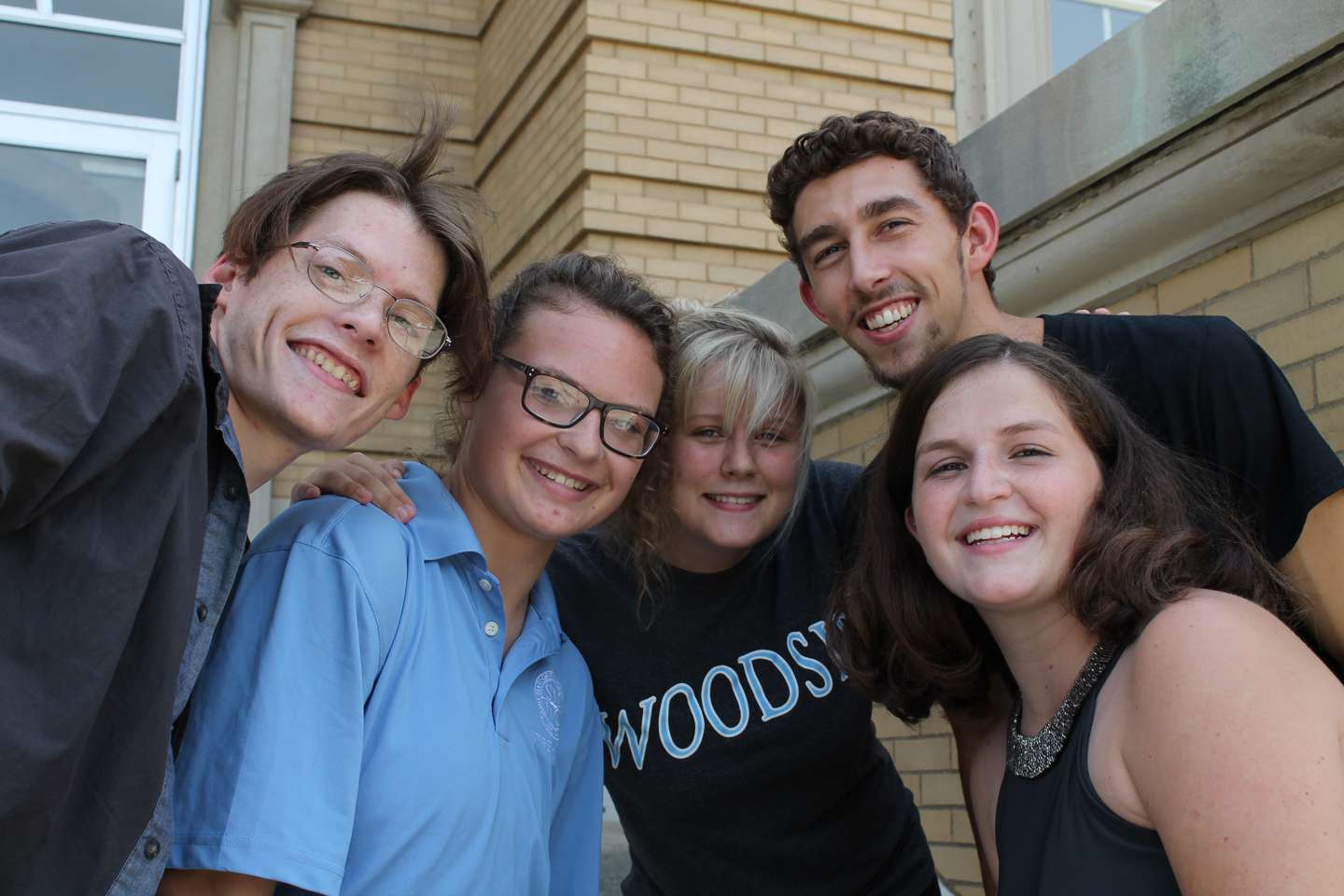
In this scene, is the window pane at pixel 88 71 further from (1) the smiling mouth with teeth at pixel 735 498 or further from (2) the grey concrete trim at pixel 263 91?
(1) the smiling mouth with teeth at pixel 735 498

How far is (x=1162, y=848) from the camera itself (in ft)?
5.09

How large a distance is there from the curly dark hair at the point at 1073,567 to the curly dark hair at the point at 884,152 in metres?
0.73

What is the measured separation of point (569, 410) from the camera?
2.33 m

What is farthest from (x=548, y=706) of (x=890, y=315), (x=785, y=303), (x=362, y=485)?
(x=785, y=303)

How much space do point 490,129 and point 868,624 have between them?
5.19m

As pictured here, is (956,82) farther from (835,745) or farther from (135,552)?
(135,552)

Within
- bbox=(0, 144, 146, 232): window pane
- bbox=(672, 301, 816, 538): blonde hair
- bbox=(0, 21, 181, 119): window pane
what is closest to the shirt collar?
bbox=(672, 301, 816, 538): blonde hair

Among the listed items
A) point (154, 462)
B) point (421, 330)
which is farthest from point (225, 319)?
point (154, 462)

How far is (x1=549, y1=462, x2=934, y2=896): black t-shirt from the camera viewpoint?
263 centimetres

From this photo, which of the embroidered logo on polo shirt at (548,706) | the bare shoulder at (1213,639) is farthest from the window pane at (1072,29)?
the bare shoulder at (1213,639)

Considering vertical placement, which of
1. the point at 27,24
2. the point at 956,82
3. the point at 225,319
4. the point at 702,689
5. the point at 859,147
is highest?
the point at 27,24

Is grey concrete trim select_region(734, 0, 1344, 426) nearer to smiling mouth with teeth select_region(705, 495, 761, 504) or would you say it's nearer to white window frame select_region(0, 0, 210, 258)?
smiling mouth with teeth select_region(705, 495, 761, 504)

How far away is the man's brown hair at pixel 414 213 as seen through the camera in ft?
6.40

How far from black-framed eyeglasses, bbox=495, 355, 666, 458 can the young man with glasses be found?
1.32 ft
